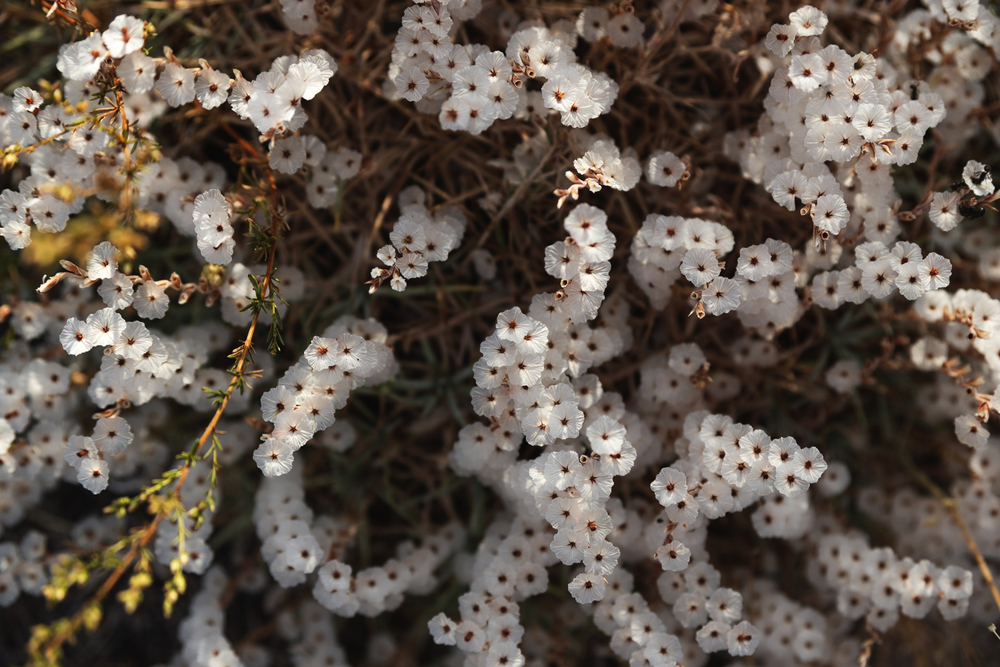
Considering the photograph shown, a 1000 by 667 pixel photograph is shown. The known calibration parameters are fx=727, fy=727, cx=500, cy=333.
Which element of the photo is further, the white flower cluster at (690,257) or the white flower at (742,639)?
the white flower at (742,639)

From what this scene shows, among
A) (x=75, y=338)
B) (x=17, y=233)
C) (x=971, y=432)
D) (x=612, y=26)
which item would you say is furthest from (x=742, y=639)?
(x=17, y=233)

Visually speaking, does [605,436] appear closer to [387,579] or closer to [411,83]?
[387,579]

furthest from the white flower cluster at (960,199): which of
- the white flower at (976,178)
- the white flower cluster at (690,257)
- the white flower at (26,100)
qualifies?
the white flower at (26,100)

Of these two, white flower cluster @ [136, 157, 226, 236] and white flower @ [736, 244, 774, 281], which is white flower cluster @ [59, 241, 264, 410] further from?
white flower @ [736, 244, 774, 281]

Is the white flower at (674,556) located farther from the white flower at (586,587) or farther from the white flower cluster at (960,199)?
the white flower cluster at (960,199)

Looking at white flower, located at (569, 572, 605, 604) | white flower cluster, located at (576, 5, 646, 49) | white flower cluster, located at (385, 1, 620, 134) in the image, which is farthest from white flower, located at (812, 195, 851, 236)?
white flower, located at (569, 572, 605, 604)

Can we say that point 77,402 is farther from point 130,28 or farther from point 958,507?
point 958,507

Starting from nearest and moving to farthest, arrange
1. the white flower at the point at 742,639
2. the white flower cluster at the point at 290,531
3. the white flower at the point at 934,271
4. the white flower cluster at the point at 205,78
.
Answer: the white flower cluster at the point at 205,78
the white flower at the point at 934,271
the white flower at the point at 742,639
the white flower cluster at the point at 290,531
